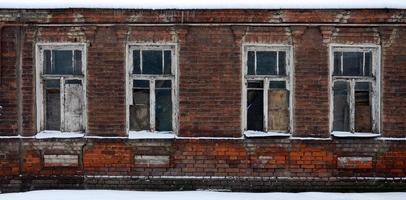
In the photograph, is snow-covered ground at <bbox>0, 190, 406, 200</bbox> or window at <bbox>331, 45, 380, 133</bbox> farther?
window at <bbox>331, 45, 380, 133</bbox>

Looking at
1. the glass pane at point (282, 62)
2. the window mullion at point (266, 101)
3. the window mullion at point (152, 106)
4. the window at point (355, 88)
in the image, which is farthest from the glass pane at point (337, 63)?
the window mullion at point (152, 106)

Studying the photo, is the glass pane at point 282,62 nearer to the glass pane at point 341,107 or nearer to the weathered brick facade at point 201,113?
the weathered brick facade at point 201,113

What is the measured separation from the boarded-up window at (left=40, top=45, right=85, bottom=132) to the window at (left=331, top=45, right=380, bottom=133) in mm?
4190

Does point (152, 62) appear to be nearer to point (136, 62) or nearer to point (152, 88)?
point (136, 62)

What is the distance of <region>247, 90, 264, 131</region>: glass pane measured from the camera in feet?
29.3

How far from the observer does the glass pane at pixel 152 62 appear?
29.2ft

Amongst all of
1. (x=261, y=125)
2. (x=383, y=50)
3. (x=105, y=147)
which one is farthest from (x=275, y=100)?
(x=105, y=147)

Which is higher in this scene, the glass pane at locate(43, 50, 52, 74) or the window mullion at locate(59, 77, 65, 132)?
the glass pane at locate(43, 50, 52, 74)

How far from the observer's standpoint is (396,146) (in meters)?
8.80

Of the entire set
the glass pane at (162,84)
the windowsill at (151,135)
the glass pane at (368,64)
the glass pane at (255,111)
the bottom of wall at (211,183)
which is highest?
the glass pane at (368,64)

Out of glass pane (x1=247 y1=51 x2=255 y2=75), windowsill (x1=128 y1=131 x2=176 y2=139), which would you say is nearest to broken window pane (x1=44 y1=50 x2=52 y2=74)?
windowsill (x1=128 y1=131 x2=176 y2=139)

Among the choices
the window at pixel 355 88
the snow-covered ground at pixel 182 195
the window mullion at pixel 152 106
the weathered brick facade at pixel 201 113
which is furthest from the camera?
the window mullion at pixel 152 106

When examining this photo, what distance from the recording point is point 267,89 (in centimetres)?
887

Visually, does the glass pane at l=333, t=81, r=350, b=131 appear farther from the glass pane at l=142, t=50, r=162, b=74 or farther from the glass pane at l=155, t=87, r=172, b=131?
the glass pane at l=142, t=50, r=162, b=74
